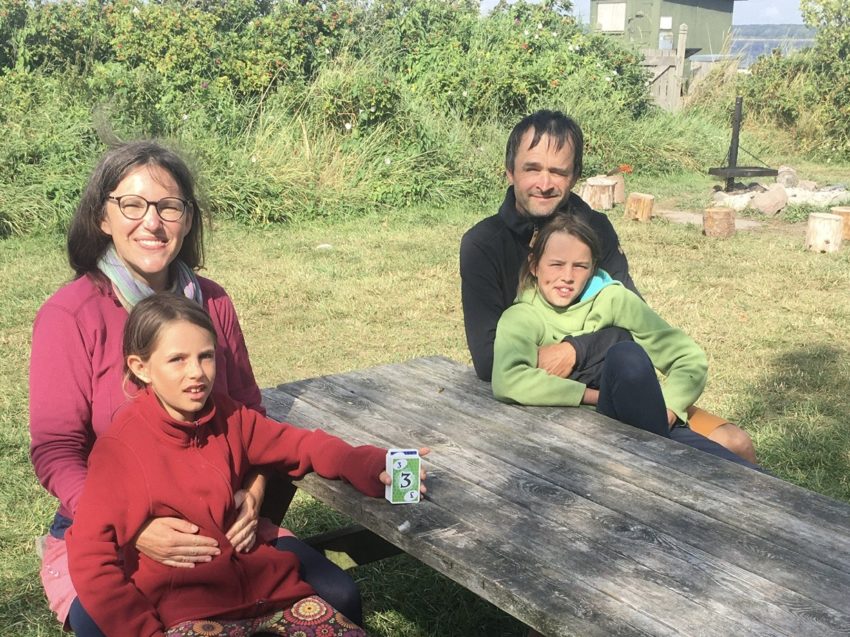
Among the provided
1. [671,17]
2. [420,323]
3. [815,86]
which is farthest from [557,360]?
[671,17]

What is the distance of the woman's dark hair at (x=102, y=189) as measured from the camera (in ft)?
8.99

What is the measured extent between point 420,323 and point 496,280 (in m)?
3.44

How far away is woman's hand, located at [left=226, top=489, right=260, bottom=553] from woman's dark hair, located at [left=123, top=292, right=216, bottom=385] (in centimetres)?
44

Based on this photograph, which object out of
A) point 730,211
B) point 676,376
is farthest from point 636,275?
point 676,376

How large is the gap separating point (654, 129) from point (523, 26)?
262 centimetres

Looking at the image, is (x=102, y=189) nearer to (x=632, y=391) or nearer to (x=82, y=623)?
(x=82, y=623)

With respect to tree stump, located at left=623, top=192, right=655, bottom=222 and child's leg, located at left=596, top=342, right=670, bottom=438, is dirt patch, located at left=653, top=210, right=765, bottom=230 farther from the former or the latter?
child's leg, located at left=596, top=342, right=670, bottom=438

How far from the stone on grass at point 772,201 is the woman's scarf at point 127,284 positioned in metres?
9.90

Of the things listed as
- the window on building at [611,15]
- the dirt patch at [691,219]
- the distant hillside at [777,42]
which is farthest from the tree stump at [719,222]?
the window on building at [611,15]

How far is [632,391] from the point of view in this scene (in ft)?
10.2

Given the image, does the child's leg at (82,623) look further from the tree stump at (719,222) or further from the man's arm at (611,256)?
the tree stump at (719,222)

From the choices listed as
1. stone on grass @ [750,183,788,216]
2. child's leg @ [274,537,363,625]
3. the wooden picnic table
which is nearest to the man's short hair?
the wooden picnic table

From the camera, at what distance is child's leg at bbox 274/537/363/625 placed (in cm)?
264

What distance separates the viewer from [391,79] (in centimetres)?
1241
